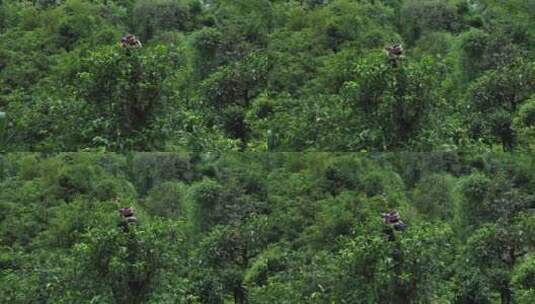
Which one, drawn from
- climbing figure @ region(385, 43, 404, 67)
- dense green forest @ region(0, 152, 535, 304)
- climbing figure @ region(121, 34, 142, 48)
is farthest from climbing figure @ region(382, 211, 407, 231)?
climbing figure @ region(121, 34, 142, 48)

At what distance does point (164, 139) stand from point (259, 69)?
0.68 meters

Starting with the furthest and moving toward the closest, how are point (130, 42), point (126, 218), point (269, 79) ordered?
point (269, 79) → point (126, 218) → point (130, 42)

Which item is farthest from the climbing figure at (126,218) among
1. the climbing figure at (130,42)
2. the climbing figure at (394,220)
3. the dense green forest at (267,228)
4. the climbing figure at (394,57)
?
the climbing figure at (394,57)

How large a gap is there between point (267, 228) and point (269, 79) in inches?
34.5

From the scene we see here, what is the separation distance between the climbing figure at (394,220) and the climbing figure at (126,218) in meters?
1.43

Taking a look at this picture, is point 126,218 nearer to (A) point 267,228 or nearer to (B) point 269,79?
(A) point 267,228

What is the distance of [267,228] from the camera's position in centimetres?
615

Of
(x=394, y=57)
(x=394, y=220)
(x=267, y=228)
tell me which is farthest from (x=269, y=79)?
(x=394, y=220)


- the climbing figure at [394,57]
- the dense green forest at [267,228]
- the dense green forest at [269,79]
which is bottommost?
the dense green forest at [267,228]

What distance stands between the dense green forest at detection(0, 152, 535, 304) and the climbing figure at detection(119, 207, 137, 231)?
17 mm

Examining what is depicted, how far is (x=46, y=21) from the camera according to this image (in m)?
6.82

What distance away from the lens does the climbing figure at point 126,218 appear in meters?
5.90

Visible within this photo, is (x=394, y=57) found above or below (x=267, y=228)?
above

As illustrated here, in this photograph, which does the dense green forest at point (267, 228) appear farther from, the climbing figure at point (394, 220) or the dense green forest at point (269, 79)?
the dense green forest at point (269, 79)
